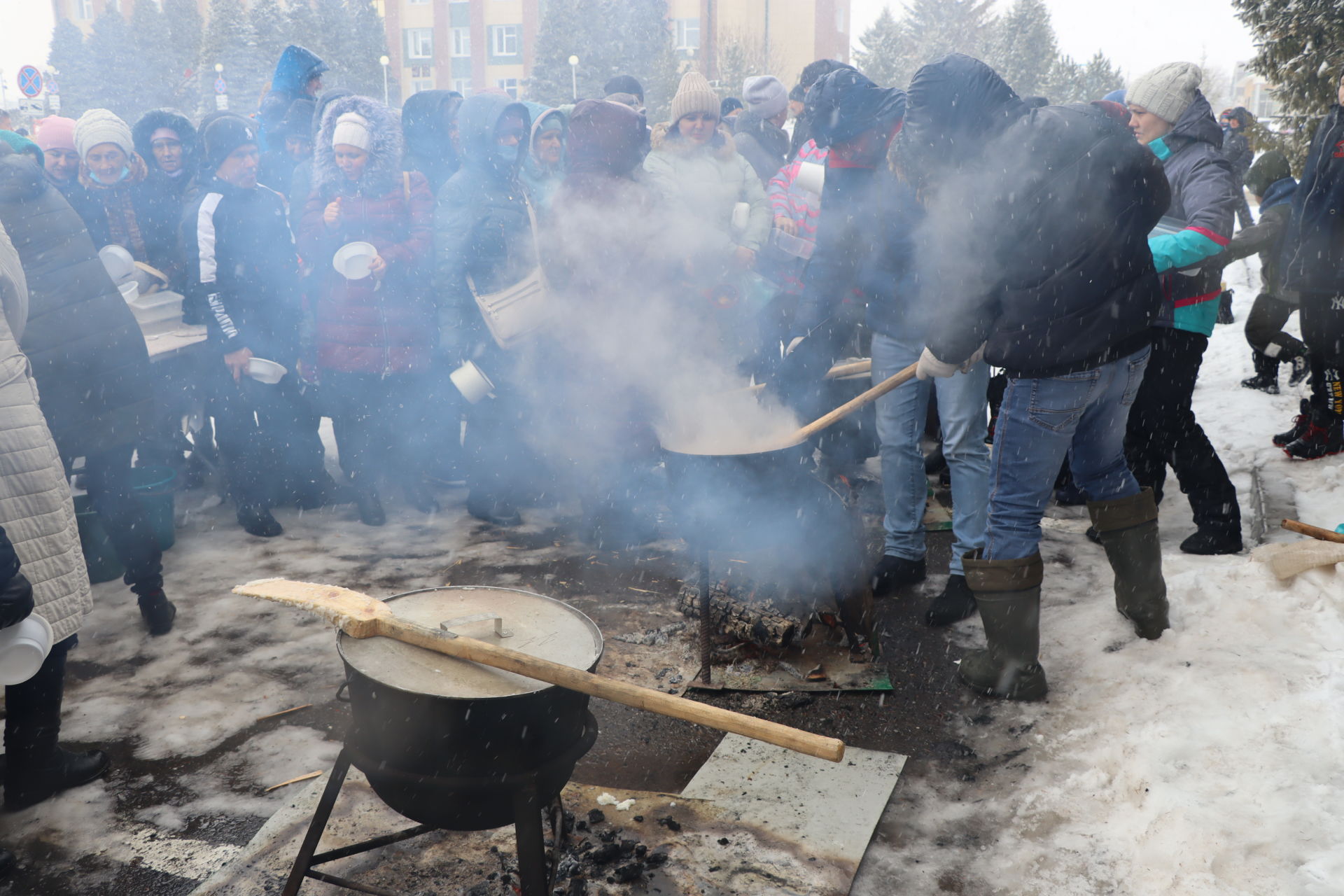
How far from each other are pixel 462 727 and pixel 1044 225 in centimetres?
273

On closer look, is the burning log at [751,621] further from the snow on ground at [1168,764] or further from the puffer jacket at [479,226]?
the puffer jacket at [479,226]

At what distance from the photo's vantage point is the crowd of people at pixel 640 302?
131 inches

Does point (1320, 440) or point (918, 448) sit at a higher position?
point (918, 448)

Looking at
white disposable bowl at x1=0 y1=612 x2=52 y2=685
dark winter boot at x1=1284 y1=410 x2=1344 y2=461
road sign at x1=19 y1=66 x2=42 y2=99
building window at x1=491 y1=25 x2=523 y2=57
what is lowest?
dark winter boot at x1=1284 y1=410 x2=1344 y2=461

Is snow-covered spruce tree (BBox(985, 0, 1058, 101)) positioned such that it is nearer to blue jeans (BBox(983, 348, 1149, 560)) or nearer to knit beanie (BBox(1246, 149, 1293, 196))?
knit beanie (BBox(1246, 149, 1293, 196))

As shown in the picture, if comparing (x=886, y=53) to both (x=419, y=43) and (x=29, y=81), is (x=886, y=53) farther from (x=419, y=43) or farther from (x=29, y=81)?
(x=29, y=81)

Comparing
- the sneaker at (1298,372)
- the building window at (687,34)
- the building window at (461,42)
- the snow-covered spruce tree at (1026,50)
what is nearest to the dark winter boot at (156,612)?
the sneaker at (1298,372)

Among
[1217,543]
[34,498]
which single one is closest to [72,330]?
[34,498]

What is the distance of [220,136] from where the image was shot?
581 cm

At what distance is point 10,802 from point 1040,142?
4558 millimetres

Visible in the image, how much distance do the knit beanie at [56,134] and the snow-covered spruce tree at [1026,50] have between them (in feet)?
110

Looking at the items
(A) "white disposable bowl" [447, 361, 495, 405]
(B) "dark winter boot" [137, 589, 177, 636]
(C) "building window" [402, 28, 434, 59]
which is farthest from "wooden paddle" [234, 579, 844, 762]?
(C) "building window" [402, 28, 434, 59]

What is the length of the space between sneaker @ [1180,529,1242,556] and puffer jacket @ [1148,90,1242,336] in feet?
3.83

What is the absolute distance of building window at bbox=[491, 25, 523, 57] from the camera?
46.4m
